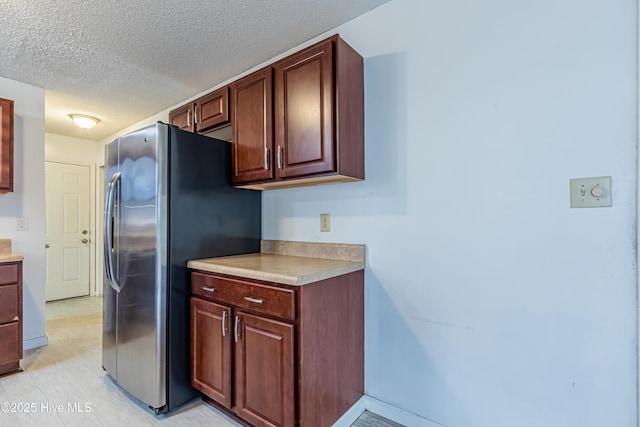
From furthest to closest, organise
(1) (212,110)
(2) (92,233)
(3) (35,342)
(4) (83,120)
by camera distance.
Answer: (2) (92,233), (4) (83,120), (3) (35,342), (1) (212,110)

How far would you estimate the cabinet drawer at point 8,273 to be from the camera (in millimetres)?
2283

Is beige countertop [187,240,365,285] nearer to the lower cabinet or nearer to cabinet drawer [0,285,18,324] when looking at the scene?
the lower cabinet

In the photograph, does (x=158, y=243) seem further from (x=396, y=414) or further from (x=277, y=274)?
(x=396, y=414)

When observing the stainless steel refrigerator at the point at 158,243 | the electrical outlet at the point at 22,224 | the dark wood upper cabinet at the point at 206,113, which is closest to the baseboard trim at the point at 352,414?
the stainless steel refrigerator at the point at 158,243

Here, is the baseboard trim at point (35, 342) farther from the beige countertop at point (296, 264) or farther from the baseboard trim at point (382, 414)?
the baseboard trim at point (382, 414)

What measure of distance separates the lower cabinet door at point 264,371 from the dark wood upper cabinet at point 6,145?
2.54 metres

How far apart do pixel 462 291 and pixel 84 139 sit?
547cm

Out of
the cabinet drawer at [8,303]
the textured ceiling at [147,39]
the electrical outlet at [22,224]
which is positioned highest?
the textured ceiling at [147,39]

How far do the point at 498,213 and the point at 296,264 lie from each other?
3.56ft

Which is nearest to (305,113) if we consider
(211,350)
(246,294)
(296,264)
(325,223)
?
(325,223)

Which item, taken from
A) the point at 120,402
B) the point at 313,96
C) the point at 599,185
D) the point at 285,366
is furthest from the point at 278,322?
the point at 599,185

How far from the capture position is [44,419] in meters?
1.81

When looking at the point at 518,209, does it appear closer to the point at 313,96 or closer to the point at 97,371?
the point at 313,96

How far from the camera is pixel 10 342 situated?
7.53ft
